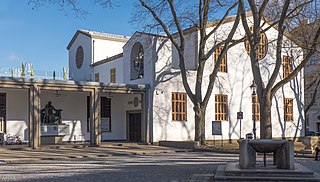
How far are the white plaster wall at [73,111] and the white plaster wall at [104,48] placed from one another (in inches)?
313

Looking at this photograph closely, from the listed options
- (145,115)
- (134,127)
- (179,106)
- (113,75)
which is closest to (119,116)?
(134,127)

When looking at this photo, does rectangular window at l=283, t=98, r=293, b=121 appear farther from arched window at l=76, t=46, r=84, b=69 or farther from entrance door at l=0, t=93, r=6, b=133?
entrance door at l=0, t=93, r=6, b=133

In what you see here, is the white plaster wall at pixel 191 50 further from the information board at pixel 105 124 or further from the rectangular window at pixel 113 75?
the information board at pixel 105 124

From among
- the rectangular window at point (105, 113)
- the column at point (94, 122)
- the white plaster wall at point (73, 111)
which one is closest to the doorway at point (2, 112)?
the white plaster wall at point (73, 111)

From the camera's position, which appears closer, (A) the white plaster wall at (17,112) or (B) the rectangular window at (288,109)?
(A) the white plaster wall at (17,112)

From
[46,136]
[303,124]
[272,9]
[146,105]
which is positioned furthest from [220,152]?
[303,124]

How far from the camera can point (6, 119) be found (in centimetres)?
2708

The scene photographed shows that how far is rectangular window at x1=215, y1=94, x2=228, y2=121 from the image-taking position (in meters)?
30.8

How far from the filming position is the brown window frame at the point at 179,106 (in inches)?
1122

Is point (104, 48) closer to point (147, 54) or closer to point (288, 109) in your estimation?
point (147, 54)

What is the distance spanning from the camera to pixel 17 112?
2752 centimetres

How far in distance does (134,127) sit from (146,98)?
3.58 metres

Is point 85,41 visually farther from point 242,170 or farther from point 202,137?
point 242,170

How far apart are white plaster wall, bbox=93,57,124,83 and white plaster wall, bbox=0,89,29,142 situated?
23.7 feet
